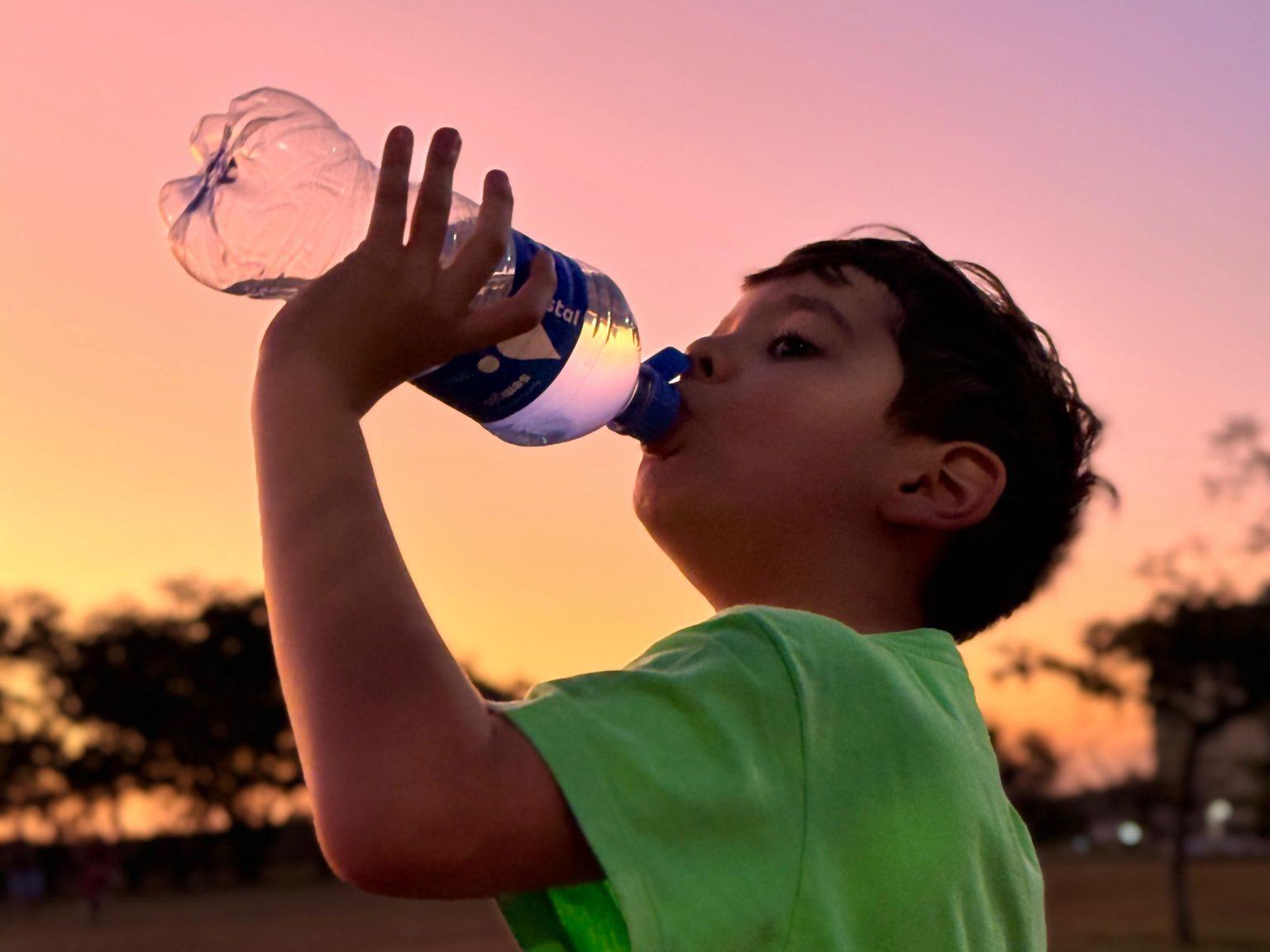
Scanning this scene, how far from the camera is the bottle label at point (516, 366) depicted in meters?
2.20

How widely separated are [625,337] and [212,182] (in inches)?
32.4

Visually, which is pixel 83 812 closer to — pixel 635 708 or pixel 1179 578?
pixel 1179 578

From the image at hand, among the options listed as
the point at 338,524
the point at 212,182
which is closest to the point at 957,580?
the point at 338,524

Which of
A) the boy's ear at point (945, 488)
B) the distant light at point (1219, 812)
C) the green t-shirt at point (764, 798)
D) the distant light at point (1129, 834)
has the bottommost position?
the distant light at point (1219, 812)

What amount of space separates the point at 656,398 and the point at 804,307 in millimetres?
254

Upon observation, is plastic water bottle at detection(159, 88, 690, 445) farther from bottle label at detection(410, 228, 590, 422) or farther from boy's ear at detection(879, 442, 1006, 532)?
boy's ear at detection(879, 442, 1006, 532)

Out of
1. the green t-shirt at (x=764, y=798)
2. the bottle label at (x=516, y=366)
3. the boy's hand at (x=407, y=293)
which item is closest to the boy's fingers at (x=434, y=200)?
the boy's hand at (x=407, y=293)

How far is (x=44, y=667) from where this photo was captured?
62.1m

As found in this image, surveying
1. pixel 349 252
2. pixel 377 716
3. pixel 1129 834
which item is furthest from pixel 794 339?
pixel 1129 834

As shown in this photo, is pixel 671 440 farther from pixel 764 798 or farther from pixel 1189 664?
pixel 1189 664

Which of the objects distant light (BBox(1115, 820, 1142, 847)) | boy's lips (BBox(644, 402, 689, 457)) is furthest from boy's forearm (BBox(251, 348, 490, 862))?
distant light (BBox(1115, 820, 1142, 847))

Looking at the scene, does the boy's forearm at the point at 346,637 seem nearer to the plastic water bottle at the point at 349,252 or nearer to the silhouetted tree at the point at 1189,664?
the plastic water bottle at the point at 349,252

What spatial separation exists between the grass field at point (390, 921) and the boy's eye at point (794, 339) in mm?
19642

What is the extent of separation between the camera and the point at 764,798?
59.5 inches
